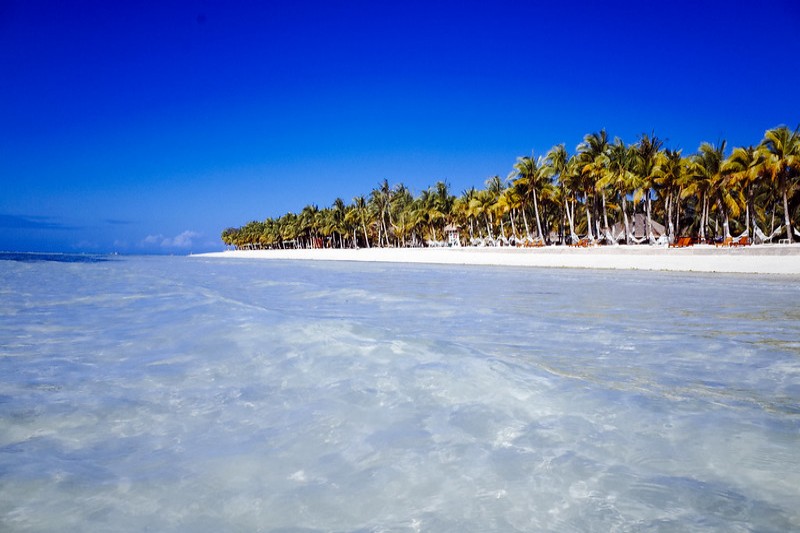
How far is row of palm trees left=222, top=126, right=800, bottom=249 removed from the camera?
112ft

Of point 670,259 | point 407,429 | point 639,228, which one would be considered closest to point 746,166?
point 670,259

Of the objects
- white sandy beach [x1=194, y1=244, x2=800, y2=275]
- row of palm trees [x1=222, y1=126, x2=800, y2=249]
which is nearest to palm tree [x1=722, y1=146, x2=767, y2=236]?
row of palm trees [x1=222, y1=126, x2=800, y2=249]

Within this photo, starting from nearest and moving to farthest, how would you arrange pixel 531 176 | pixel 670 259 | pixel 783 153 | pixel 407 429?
pixel 407 429 → pixel 670 259 → pixel 783 153 → pixel 531 176

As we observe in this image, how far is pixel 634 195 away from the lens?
4147 cm

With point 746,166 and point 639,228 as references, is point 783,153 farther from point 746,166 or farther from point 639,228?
point 639,228

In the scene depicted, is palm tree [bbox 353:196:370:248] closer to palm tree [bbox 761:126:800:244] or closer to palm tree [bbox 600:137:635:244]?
palm tree [bbox 600:137:635:244]

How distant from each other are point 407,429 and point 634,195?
143 ft

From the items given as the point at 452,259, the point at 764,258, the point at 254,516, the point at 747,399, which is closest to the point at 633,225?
the point at 452,259

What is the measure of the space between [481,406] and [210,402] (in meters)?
2.46

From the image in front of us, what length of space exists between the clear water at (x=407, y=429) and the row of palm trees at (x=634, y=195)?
31349 millimetres

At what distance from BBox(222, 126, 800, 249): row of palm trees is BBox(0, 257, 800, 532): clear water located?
103ft

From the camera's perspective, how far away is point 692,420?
11.9 feet

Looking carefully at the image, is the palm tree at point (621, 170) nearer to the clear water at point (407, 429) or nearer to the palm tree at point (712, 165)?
the palm tree at point (712, 165)

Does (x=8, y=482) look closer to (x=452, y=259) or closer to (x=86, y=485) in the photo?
(x=86, y=485)
